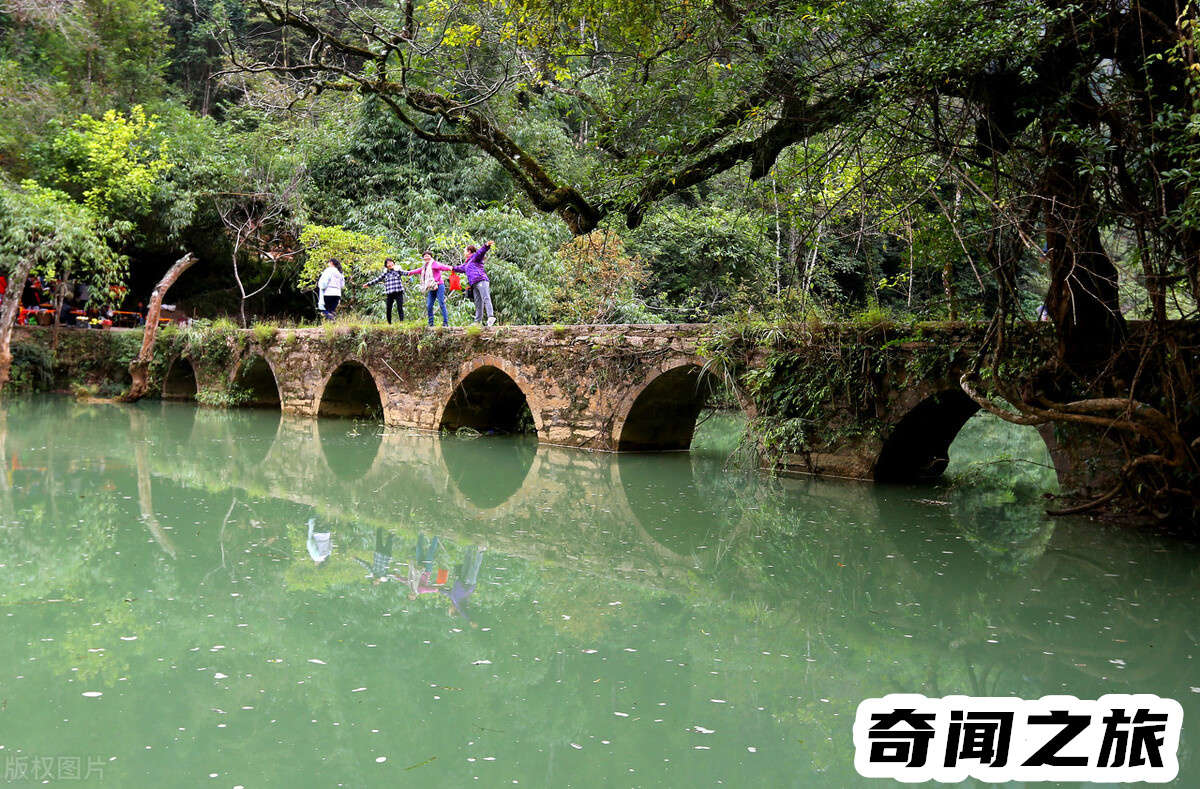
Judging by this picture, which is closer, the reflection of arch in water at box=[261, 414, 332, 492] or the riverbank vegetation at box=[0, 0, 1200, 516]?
the riverbank vegetation at box=[0, 0, 1200, 516]

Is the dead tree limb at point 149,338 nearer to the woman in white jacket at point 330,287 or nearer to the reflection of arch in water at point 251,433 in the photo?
the reflection of arch in water at point 251,433

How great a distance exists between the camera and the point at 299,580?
19.1 feet

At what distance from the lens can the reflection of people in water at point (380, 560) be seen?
20.0ft

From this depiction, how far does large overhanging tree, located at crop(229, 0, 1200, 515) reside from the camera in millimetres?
6691

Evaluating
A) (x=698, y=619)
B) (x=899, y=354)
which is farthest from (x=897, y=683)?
(x=899, y=354)

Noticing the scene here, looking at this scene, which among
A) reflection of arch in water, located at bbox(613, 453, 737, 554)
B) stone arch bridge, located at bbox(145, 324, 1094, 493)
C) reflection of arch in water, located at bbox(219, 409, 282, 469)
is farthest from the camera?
reflection of arch in water, located at bbox(219, 409, 282, 469)

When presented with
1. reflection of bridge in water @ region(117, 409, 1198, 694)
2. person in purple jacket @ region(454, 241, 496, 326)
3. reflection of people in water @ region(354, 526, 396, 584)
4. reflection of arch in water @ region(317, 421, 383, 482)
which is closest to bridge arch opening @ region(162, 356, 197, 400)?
reflection of arch in water @ region(317, 421, 383, 482)

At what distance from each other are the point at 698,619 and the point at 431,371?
10339 millimetres

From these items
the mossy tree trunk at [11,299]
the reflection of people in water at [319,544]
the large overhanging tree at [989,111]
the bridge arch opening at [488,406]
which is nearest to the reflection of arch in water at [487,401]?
the bridge arch opening at [488,406]

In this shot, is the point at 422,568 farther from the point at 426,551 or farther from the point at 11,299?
the point at 11,299

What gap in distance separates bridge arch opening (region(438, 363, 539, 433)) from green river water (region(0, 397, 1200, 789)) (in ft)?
16.6

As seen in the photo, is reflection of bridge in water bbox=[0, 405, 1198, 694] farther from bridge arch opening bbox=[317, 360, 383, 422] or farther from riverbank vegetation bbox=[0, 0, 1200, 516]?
bridge arch opening bbox=[317, 360, 383, 422]

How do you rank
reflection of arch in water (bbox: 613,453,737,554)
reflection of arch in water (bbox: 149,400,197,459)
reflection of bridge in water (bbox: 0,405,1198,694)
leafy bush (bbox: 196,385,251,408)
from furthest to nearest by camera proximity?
leafy bush (bbox: 196,385,251,408) < reflection of arch in water (bbox: 149,400,197,459) < reflection of arch in water (bbox: 613,453,737,554) < reflection of bridge in water (bbox: 0,405,1198,694)

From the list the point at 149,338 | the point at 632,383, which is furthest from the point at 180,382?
the point at 632,383
